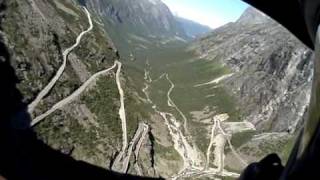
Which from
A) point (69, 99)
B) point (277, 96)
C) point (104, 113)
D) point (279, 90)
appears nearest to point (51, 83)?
point (69, 99)

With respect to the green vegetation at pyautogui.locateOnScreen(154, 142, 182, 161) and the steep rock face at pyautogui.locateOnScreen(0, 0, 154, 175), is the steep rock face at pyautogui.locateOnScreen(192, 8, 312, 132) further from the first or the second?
the steep rock face at pyautogui.locateOnScreen(0, 0, 154, 175)

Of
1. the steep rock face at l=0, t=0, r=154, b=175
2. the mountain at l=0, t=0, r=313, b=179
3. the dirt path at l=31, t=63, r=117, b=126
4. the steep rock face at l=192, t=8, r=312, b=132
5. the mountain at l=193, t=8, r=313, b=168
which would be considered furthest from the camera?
the steep rock face at l=192, t=8, r=312, b=132

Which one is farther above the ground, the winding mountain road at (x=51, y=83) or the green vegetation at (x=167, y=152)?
the winding mountain road at (x=51, y=83)

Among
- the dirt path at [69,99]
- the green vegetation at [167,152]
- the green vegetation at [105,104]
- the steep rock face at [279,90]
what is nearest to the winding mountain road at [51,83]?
the dirt path at [69,99]

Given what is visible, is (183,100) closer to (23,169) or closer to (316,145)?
(23,169)

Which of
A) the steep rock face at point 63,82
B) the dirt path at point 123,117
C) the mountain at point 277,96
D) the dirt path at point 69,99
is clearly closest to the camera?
the dirt path at point 69,99

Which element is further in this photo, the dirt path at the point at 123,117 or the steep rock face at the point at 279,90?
the steep rock face at the point at 279,90

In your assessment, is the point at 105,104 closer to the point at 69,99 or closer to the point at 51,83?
the point at 69,99

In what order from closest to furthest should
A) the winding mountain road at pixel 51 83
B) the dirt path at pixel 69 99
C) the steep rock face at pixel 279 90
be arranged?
the dirt path at pixel 69 99
the winding mountain road at pixel 51 83
the steep rock face at pixel 279 90

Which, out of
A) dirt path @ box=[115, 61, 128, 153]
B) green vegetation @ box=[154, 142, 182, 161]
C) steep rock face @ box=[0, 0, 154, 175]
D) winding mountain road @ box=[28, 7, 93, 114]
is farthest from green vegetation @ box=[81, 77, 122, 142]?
green vegetation @ box=[154, 142, 182, 161]

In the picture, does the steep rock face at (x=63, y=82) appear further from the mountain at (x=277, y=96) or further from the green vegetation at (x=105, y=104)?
the mountain at (x=277, y=96)

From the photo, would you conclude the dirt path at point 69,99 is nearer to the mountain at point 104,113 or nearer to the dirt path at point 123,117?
the mountain at point 104,113
